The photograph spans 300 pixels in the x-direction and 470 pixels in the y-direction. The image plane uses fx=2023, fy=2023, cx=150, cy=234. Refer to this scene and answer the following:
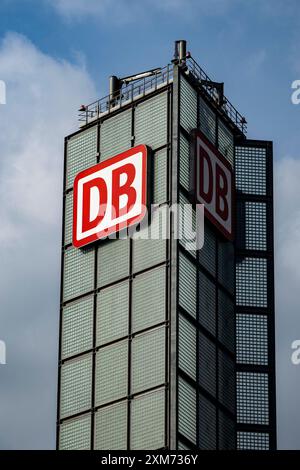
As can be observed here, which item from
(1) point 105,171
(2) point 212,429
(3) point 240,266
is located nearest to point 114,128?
(1) point 105,171

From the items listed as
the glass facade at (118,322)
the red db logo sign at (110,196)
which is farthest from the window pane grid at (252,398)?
the red db logo sign at (110,196)

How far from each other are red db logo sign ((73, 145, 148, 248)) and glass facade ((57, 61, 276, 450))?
95 cm

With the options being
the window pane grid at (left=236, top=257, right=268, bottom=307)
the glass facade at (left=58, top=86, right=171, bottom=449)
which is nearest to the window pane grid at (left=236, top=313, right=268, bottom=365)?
the window pane grid at (left=236, top=257, right=268, bottom=307)

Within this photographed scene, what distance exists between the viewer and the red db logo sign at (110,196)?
144000 millimetres

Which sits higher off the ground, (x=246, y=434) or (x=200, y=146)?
(x=200, y=146)

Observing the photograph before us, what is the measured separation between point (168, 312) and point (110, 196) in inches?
445

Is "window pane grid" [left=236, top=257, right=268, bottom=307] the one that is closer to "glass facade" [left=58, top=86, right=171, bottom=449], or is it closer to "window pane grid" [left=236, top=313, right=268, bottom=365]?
"window pane grid" [left=236, top=313, right=268, bottom=365]

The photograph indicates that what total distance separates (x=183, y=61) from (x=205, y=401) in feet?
85.7

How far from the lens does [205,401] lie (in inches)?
5527

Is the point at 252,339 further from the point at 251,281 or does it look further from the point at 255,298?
the point at 251,281

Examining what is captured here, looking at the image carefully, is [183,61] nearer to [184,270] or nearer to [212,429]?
[184,270]

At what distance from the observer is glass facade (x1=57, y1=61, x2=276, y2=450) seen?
455 feet

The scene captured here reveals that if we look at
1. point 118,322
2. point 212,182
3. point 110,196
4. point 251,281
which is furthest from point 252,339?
point 110,196

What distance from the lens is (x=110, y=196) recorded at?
478 ft
